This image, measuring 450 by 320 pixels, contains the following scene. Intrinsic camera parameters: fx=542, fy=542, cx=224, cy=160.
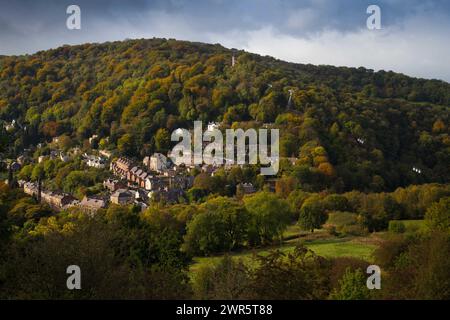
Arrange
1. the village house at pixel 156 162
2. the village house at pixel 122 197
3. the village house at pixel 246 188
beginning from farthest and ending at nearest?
the village house at pixel 156 162 → the village house at pixel 246 188 → the village house at pixel 122 197

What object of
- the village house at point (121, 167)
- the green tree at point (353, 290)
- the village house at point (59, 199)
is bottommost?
the village house at point (59, 199)

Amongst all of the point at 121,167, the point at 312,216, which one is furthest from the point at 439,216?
the point at 121,167

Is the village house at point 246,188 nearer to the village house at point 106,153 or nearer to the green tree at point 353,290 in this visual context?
the village house at point 106,153

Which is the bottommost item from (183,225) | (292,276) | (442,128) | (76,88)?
(183,225)

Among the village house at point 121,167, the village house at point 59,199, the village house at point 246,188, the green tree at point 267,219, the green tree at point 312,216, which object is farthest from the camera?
the village house at point 121,167

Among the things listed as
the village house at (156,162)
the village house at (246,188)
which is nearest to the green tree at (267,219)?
the village house at (246,188)

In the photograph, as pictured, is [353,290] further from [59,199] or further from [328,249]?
[59,199]

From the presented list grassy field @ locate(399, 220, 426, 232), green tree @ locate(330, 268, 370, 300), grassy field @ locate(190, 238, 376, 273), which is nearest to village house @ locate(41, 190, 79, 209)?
grassy field @ locate(190, 238, 376, 273)

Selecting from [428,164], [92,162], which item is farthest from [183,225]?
[428,164]
